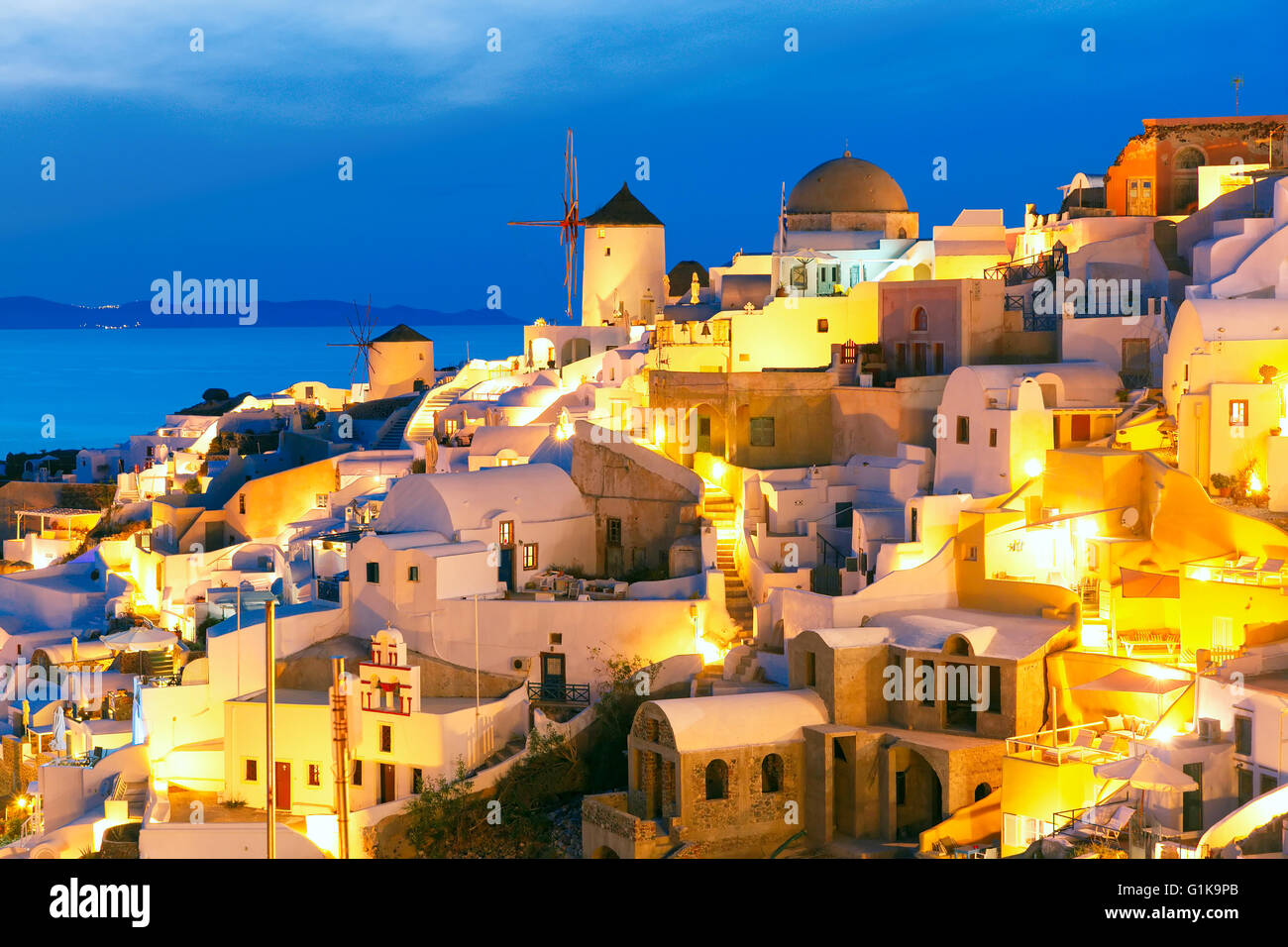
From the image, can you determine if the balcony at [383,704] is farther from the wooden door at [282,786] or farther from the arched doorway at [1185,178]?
the arched doorway at [1185,178]

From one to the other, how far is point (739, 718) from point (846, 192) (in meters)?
21.9

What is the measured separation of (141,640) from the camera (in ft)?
Result: 101

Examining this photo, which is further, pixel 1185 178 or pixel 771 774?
pixel 1185 178

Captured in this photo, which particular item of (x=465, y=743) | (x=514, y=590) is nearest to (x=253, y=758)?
(x=465, y=743)

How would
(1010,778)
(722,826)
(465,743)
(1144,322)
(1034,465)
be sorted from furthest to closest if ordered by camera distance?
(1144,322) → (1034,465) → (465,743) → (722,826) → (1010,778)

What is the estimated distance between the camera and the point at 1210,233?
1309 inches

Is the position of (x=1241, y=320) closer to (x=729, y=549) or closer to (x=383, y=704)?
(x=729, y=549)

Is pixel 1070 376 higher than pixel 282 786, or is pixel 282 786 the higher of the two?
pixel 1070 376

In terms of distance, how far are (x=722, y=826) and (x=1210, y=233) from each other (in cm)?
1782

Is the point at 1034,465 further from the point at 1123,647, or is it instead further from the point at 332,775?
the point at 332,775

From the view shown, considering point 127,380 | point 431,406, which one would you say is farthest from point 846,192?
point 127,380
